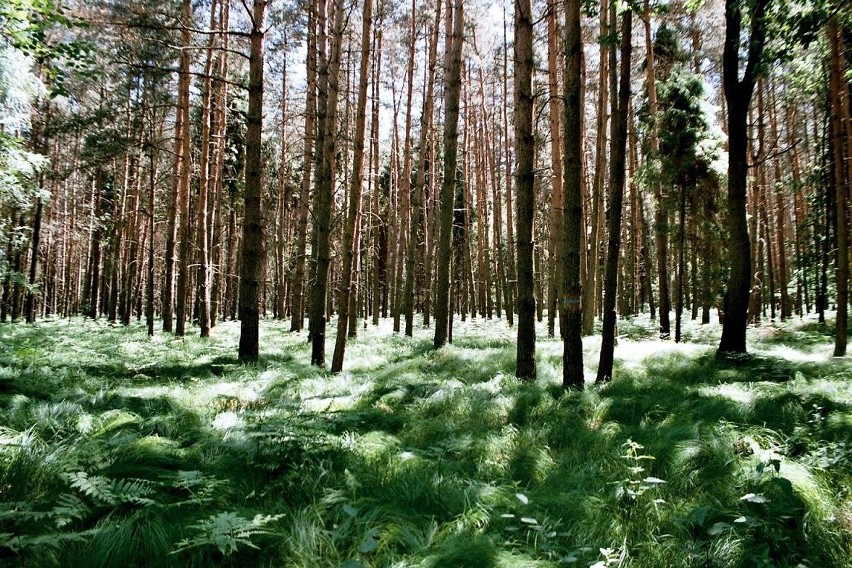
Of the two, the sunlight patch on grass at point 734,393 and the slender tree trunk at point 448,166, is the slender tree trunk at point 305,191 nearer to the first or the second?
the slender tree trunk at point 448,166

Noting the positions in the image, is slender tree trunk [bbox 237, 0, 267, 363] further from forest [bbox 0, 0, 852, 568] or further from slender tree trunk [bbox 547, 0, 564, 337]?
slender tree trunk [bbox 547, 0, 564, 337]

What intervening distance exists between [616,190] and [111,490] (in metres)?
6.65

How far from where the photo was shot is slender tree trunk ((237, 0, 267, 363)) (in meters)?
8.34

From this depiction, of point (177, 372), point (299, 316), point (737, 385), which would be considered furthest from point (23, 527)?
point (299, 316)

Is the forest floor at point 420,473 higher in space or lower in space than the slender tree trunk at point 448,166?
lower

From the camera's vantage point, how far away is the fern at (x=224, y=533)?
2.12 metres

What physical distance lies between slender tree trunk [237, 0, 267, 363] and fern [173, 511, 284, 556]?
20.9 ft

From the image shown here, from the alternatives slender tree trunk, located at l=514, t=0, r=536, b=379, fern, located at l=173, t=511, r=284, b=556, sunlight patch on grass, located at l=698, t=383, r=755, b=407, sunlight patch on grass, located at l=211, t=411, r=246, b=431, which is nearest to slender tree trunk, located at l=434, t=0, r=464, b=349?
slender tree trunk, located at l=514, t=0, r=536, b=379

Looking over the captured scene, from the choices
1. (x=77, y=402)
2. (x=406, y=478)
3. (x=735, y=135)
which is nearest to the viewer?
(x=406, y=478)

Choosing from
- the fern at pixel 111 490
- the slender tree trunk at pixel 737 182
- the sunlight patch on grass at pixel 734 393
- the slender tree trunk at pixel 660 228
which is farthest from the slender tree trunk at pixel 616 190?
the slender tree trunk at pixel 660 228

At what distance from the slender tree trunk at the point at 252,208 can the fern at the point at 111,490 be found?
19.1ft

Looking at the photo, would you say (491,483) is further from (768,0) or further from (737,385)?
(768,0)

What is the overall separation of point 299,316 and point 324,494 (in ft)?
43.6

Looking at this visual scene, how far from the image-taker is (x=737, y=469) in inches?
137
